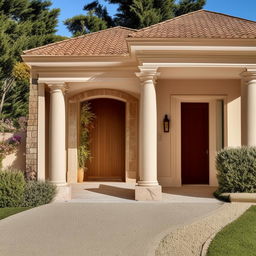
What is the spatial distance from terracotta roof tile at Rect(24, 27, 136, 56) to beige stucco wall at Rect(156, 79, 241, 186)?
180cm

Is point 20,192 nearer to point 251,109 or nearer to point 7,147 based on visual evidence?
point 7,147

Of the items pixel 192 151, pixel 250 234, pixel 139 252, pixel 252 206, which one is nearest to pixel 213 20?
pixel 192 151

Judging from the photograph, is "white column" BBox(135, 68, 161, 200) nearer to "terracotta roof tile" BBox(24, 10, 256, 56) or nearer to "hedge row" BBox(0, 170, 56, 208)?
"terracotta roof tile" BBox(24, 10, 256, 56)

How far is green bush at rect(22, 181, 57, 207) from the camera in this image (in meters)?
8.40

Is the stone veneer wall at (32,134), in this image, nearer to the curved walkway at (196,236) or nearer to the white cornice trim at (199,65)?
the white cornice trim at (199,65)

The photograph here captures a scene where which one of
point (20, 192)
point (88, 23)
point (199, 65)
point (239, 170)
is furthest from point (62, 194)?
point (88, 23)

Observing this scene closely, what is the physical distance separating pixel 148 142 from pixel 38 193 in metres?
2.85

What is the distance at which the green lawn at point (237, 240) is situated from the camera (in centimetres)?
485

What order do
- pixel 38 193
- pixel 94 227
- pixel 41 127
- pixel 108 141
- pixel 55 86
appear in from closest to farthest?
pixel 94 227, pixel 38 193, pixel 55 86, pixel 41 127, pixel 108 141

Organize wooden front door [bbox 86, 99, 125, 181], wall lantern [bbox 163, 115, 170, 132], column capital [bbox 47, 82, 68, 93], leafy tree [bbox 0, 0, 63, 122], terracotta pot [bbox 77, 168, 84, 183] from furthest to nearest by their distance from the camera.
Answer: leafy tree [bbox 0, 0, 63, 122] < wooden front door [bbox 86, 99, 125, 181] < terracotta pot [bbox 77, 168, 84, 183] < wall lantern [bbox 163, 115, 170, 132] < column capital [bbox 47, 82, 68, 93]

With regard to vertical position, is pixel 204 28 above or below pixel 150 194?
above

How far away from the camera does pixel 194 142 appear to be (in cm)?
1162

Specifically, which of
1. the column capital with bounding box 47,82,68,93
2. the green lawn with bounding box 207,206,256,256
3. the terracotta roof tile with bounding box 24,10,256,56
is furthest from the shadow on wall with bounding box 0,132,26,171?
the green lawn with bounding box 207,206,256,256

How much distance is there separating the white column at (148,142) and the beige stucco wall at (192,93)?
7.03 ft
